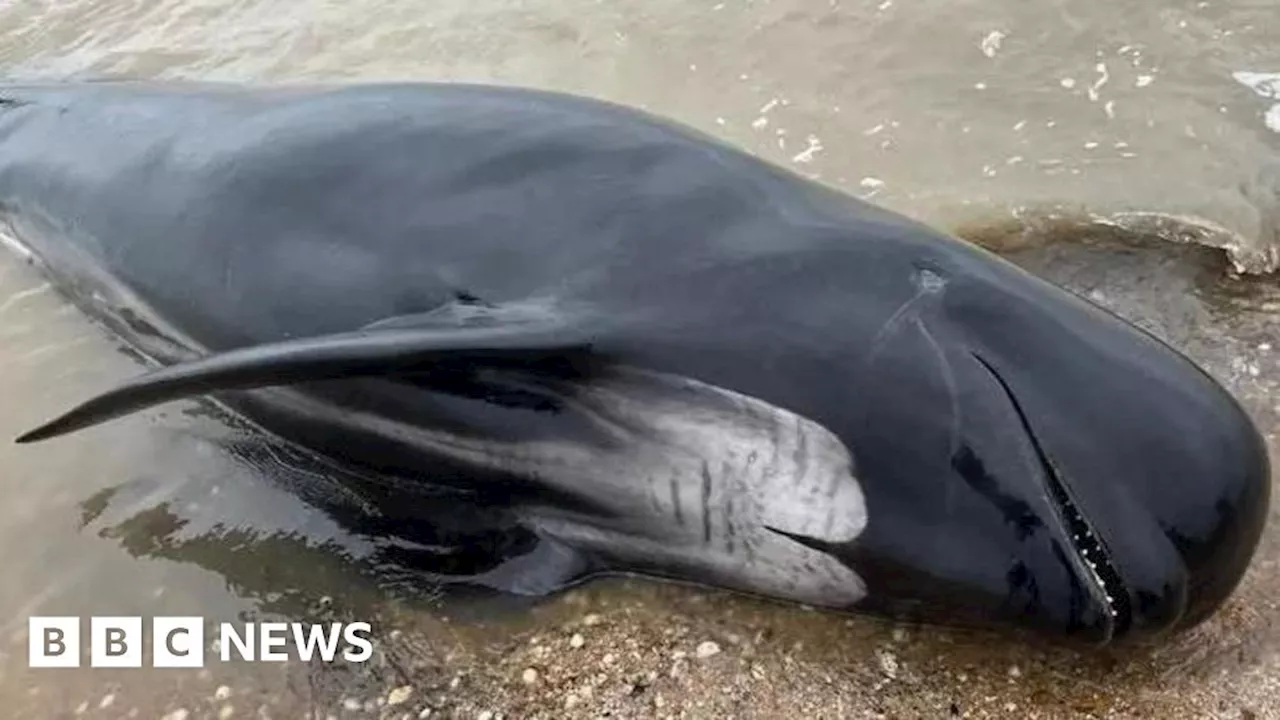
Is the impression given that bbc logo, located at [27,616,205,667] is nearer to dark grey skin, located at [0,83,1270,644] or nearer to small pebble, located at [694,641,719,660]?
dark grey skin, located at [0,83,1270,644]

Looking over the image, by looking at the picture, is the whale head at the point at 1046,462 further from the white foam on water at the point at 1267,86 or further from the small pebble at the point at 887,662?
the white foam on water at the point at 1267,86

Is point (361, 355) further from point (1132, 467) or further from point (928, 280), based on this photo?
point (1132, 467)

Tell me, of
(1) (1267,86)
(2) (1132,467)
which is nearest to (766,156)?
(1) (1267,86)

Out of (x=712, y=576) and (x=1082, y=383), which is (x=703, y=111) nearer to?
(x=712, y=576)

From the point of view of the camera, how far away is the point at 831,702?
374 centimetres

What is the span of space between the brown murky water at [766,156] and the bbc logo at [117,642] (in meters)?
0.05

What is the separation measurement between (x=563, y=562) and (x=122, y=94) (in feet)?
7.97

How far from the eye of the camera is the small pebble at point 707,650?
12.8ft

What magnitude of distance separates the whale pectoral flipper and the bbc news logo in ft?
2.76

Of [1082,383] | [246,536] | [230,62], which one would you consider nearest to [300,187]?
[246,536]

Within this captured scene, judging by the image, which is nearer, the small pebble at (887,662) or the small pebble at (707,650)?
the small pebble at (887,662)

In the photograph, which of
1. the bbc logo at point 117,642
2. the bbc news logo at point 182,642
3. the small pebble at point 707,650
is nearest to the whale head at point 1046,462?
the small pebble at point 707,650

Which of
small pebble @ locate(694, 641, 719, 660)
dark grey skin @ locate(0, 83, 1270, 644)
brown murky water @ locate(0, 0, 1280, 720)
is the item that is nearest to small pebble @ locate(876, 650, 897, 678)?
brown murky water @ locate(0, 0, 1280, 720)

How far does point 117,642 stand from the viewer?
4273mm
